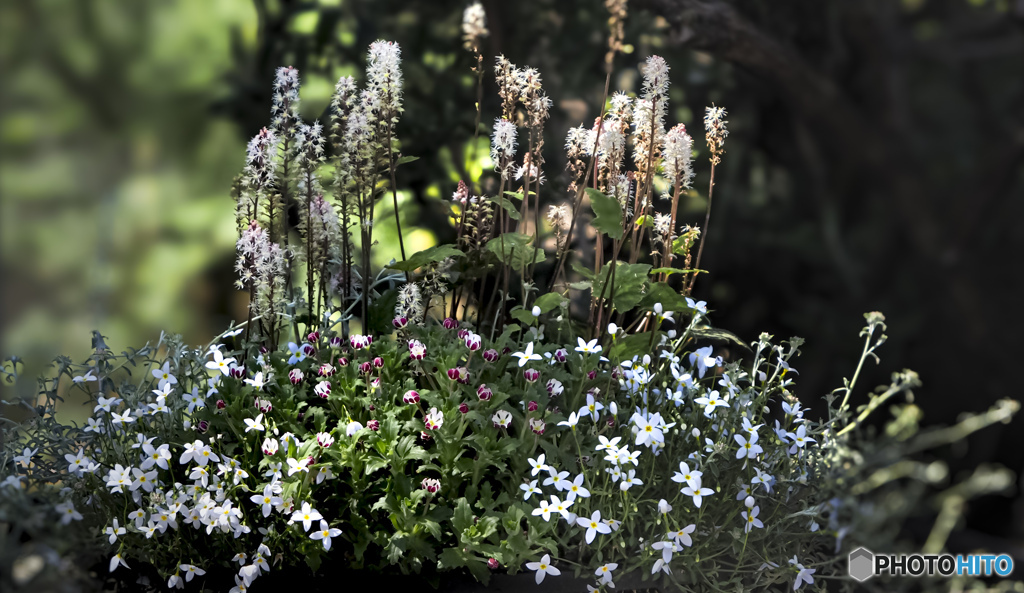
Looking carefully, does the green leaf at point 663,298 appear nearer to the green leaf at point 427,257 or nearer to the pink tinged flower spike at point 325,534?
the green leaf at point 427,257

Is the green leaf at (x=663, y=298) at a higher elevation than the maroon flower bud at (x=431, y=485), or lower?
higher

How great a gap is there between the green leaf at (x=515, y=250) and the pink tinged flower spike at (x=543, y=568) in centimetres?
66

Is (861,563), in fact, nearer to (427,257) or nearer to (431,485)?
(431,485)

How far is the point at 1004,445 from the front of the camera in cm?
321

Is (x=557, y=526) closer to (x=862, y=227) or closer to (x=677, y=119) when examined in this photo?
(x=677, y=119)

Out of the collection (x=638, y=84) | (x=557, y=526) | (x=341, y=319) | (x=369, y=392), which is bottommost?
(x=557, y=526)

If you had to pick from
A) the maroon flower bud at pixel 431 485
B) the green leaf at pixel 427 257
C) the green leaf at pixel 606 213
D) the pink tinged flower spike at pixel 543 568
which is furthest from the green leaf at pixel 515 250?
the pink tinged flower spike at pixel 543 568

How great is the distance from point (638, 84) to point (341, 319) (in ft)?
4.79

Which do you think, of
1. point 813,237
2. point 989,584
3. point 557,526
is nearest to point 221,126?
point 557,526

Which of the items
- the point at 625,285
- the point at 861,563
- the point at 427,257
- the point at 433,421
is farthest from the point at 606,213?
the point at 861,563

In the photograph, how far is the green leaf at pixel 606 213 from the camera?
5.36ft

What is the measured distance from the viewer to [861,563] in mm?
1348

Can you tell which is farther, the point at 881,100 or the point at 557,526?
the point at 881,100

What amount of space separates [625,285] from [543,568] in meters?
0.66
